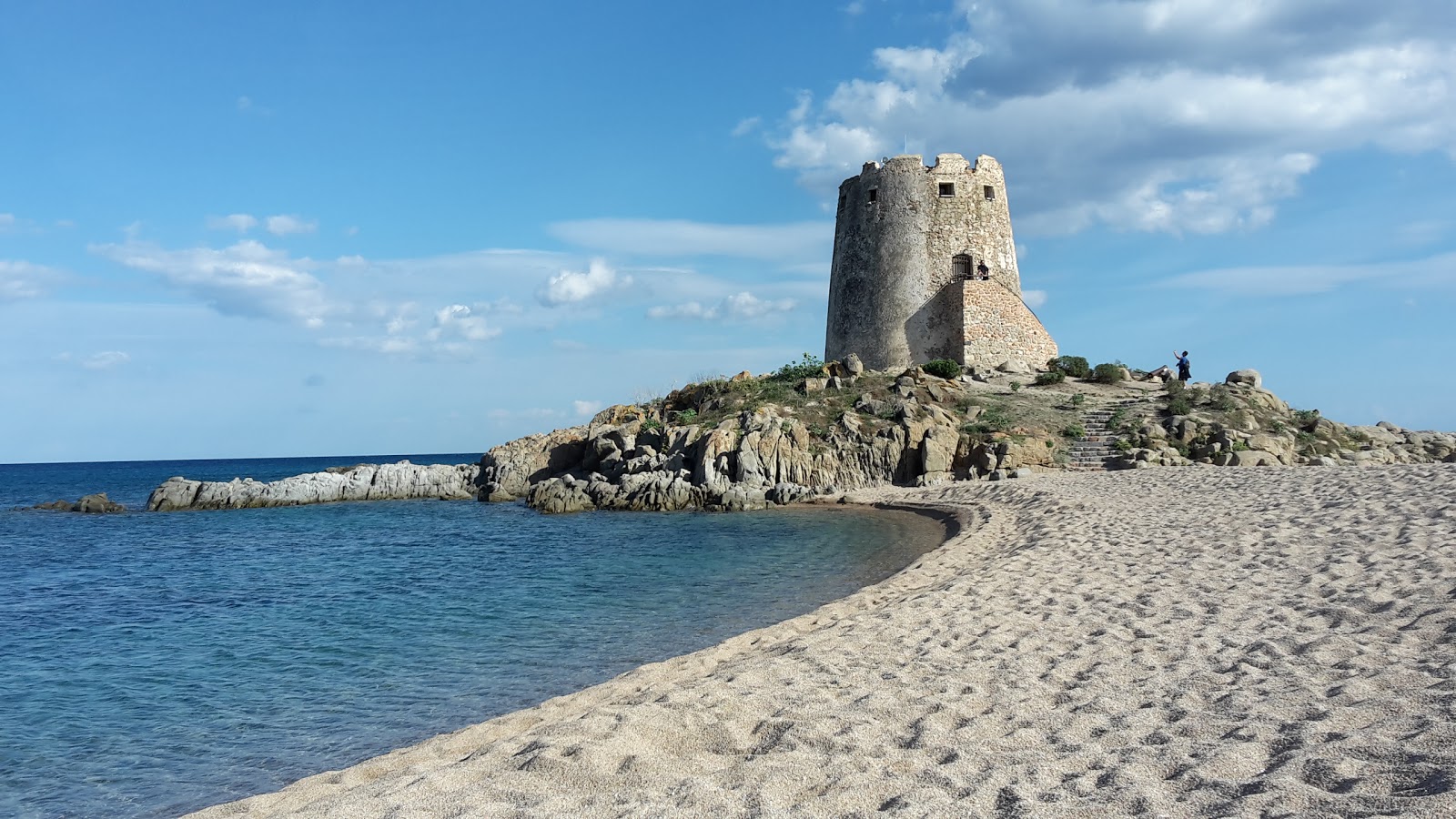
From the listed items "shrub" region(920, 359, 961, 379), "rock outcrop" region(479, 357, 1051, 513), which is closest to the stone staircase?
"rock outcrop" region(479, 357, 1051, 513)

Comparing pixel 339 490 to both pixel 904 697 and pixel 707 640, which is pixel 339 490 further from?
pixel 904 697

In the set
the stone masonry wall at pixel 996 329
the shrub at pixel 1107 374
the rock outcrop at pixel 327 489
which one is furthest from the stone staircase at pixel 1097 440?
the rock outcrop at pixel 327 489

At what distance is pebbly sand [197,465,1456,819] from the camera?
4402 millimetres

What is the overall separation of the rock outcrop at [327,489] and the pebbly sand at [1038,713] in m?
32.2

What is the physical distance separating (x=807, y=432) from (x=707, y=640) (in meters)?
19.7

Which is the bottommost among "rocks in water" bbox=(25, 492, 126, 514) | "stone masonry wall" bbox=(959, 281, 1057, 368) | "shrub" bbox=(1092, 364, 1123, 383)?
"rocks in water" bbox=(25, 492, 126, 514)

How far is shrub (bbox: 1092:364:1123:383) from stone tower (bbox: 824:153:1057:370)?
3179mm

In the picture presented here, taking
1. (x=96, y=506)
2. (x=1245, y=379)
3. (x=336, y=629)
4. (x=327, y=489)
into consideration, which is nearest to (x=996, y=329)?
(x=1245, y=379)

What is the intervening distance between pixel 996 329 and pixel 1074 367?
11.0ft

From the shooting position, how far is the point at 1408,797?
3.75m

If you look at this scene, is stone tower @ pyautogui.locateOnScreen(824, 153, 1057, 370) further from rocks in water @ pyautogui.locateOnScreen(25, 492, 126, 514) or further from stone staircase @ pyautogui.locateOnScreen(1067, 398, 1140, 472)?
rocks in water @ pyautogui.locateOnScreen(25, 492, 126, 514)

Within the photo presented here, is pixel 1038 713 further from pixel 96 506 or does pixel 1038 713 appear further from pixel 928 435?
pixel 96 506

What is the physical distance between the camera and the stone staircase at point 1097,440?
26109 millimetres

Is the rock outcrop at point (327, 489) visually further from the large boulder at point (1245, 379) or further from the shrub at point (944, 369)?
the large boulder at point (1245, 379)
